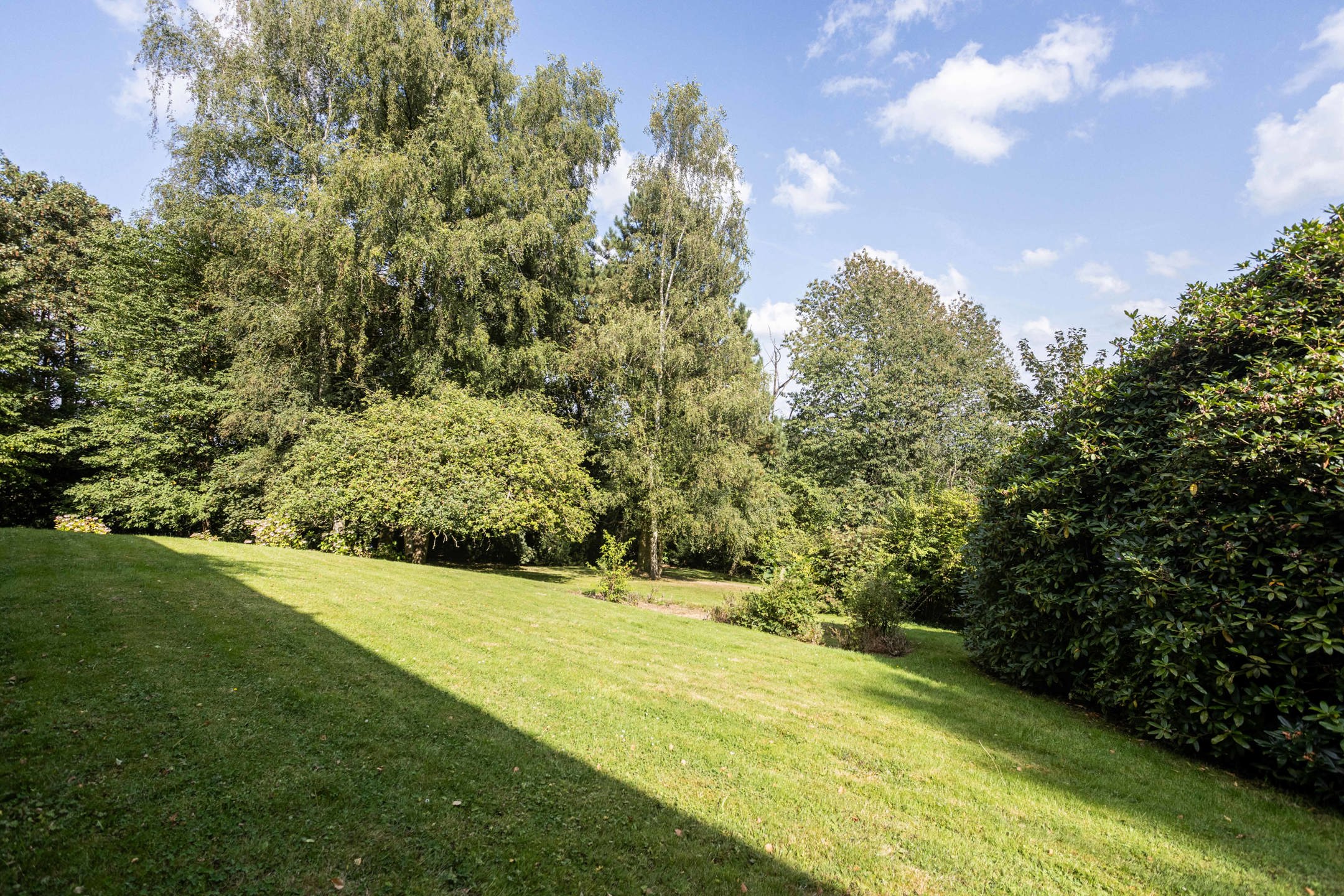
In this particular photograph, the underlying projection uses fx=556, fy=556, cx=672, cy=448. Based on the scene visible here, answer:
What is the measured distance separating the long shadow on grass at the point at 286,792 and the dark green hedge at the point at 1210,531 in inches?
189

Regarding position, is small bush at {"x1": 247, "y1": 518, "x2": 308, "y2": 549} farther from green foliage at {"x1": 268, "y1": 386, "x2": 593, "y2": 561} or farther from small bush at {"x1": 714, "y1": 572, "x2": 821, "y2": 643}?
small bush at {"x1": 714, "y1": 572, "x2": 821, "y2": 643}

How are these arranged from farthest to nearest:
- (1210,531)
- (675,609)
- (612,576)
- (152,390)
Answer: (152,390), (675,609), (612,576), (1210,531)

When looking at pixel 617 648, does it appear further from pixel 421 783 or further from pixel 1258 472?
pixel 1258 472

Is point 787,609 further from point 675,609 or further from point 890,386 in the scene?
point 890,386

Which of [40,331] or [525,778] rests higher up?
[40,331]

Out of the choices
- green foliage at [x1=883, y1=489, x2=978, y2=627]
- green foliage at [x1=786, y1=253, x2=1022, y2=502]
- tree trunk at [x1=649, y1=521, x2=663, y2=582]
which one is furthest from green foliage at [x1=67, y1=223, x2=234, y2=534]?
green foliage at [x1=786, y1=253, x2=1022, y2=502]

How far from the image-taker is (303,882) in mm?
2547

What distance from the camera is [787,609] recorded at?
36.0 ft

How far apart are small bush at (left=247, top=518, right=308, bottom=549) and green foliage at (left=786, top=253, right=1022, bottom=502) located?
20.1 metres

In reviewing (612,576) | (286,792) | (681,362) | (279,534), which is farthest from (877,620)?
(279,534)

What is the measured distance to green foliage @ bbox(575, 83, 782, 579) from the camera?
20.2 metres

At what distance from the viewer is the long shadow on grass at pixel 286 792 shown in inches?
102

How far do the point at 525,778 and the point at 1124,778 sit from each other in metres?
4.98

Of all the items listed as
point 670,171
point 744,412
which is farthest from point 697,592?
point 670,171
